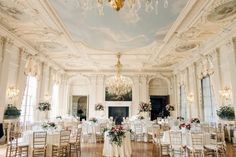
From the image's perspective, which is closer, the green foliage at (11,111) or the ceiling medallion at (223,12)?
the ceiling medallion at (223,12)

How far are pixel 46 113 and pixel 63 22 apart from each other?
7971mm

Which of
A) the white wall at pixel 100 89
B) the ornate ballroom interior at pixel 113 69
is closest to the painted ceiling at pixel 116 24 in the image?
the ornate ballroom interior at pixel 113 69

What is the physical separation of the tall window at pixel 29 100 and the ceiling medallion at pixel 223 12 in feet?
34.8

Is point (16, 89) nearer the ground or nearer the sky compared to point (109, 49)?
nearer the ground

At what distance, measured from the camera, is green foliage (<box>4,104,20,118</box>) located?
9.62 m

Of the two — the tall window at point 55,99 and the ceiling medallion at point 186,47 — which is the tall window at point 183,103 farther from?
the tall window at point 55,99

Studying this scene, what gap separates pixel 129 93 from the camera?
19.0 meters

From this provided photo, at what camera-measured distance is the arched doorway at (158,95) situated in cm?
1919

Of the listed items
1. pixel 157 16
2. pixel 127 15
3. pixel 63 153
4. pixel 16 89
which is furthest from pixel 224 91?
pixel 16 89

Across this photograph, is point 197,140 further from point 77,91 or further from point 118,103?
point 77,91

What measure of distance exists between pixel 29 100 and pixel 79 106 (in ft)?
26.6

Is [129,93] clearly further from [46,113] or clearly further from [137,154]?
[137,154]

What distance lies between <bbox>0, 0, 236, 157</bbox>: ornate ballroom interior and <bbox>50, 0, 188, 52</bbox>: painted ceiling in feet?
0.13

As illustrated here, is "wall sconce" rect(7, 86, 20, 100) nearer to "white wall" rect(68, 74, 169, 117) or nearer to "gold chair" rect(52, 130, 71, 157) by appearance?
"gold chair" rect(52, 130, 71, 157)
